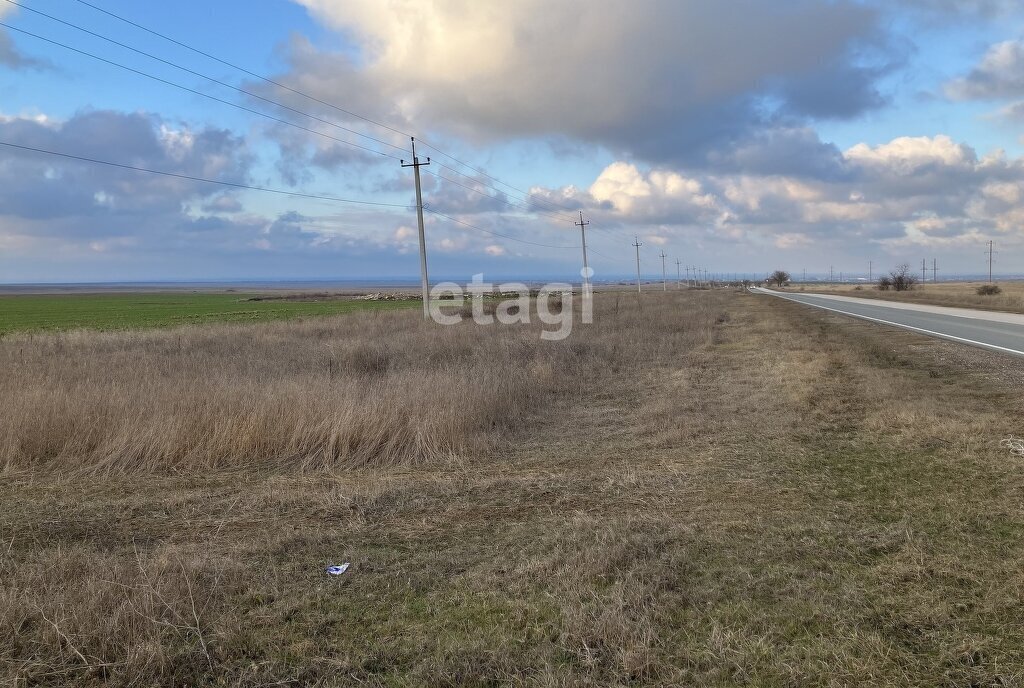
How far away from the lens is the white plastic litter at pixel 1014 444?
5877 millimetres

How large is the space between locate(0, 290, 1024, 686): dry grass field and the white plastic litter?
0.50 feet

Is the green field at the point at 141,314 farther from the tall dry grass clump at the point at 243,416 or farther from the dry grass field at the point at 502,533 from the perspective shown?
the dry grass field at the point at 502,533

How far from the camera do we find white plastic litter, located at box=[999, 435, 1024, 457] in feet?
19.3

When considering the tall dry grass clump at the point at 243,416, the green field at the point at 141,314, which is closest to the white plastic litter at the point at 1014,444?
the tall dry grass clump at the point at 243,416

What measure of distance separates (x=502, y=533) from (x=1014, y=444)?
5.50 metres

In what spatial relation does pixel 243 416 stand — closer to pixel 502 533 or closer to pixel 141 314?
pixel 502 533

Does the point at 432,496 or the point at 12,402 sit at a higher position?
the point at 12,402

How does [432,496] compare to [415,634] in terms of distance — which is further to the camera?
[432,496]

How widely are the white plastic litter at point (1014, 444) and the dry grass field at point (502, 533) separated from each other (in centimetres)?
15

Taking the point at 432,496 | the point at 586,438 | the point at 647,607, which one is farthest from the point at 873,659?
the point at 586,438

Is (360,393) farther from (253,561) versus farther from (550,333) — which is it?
(550,333)

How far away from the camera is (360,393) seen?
9.18 meters

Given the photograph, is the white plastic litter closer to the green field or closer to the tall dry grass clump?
the tall dry grass clump

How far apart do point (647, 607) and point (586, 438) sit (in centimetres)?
468
